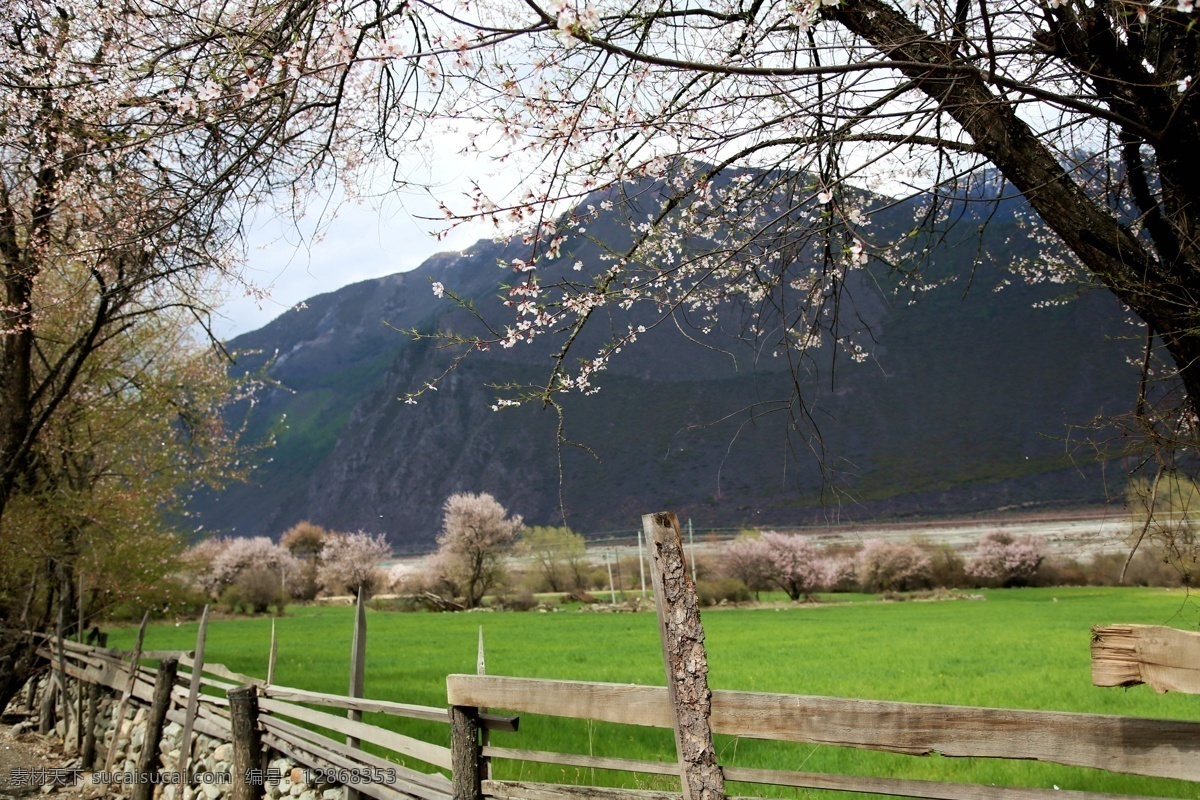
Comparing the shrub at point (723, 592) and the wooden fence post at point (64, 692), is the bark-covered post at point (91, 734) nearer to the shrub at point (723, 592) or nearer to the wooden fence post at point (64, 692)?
the wooden fence post at point (64, 692)

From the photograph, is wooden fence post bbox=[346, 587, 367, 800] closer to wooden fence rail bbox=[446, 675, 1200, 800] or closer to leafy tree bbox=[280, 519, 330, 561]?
wooden fence rail bbox=[446, 675, 1200, 800]

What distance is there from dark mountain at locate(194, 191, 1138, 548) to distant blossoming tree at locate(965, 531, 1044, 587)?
24.8 m

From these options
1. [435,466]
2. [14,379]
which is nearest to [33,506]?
[14,379]

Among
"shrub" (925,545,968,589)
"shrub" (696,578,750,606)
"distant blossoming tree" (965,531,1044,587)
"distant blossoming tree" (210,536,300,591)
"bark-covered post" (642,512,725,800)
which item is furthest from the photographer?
"distant blossoming tree" (210,536,300,591)

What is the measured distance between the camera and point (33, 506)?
1067 cm

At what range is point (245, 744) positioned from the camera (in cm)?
681

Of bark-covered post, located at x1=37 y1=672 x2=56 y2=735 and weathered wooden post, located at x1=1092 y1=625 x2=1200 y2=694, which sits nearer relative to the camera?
weathered wooden post, located at x1=1092 y1=625 x2=1200 y2=694

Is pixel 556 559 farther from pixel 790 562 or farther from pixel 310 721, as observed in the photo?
pixel 310 721

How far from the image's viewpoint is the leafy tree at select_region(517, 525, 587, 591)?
4084cm

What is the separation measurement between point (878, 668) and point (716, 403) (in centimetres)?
8325

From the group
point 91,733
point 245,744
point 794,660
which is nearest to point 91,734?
point 91,733

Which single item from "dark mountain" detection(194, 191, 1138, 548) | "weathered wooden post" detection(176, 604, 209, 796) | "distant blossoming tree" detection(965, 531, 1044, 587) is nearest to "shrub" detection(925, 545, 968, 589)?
"distant blossoming tree" detection(965, 531, 1044, 587)

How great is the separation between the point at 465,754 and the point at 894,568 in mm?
33844

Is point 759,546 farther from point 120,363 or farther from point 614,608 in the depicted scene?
point 120,363
